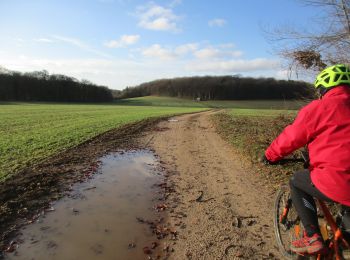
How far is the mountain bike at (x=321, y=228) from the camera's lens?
3340 mm

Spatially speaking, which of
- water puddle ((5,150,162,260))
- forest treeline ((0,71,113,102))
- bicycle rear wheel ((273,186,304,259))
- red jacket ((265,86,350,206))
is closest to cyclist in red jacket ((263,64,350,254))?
red jacket ((265,86,350,206))

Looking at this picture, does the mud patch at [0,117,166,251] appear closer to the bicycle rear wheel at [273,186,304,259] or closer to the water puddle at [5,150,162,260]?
the water puddle at [5,150,162,260]

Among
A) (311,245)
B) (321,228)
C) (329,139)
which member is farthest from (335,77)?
(311,245)

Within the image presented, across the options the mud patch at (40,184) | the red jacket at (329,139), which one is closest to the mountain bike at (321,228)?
the red jacket at (329,139)

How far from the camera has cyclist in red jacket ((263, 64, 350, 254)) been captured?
3.15 m

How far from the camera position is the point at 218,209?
263 inches

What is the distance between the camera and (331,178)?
3.19m

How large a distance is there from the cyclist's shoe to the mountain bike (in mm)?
92

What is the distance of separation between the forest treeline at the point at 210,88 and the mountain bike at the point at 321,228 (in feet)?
309

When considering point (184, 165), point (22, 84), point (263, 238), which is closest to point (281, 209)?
point (263, 238)

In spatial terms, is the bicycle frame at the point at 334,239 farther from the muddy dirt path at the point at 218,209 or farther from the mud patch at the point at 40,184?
the mud patch at the point at 40,184

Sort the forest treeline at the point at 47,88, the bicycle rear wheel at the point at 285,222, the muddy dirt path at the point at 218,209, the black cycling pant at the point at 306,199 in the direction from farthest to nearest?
the forest treeline at the point at 47,88, the muddy dirt path at the point at 218,209, the bicycle rear wheel at the point at 285,222, the black cycling pant at the point at 306,199

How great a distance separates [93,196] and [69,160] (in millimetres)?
4022

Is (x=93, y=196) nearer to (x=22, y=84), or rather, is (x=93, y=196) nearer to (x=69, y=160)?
(x=69, y=160)
